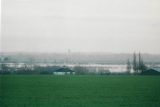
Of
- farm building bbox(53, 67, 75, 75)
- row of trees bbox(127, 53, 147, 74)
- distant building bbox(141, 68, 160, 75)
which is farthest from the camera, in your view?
farm building bbox(53, 67, 75, 75)

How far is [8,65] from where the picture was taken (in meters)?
5.40

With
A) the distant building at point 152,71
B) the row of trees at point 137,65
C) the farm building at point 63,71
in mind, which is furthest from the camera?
the farm building at point 63,71

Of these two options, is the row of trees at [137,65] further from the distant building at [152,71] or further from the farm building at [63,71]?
the farm building at [63,71]

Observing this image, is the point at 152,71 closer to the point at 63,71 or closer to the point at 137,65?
the point at 137,65

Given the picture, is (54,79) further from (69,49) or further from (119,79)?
(69,49)

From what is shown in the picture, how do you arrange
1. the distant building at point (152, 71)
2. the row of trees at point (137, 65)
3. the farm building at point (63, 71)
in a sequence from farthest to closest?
the farm building at point (63, 71) < the distant building at point (152, 71) < the row of trees at point (137, 65)

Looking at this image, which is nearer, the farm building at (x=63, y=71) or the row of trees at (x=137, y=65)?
the row of trees at (x=137, y=65)

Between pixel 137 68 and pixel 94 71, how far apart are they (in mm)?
1380

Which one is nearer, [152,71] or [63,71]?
[152,71]

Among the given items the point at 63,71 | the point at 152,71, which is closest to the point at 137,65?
the point at 152,71

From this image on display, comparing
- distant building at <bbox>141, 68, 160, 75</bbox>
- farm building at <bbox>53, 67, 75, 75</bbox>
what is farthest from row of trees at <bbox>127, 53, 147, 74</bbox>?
farm building at <bbox>53, 67, 75, 75</bbox>

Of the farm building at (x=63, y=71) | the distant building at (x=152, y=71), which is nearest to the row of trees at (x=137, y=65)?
the distant building at (x=152, y=71)

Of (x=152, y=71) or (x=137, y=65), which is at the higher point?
(x=137, y=65)

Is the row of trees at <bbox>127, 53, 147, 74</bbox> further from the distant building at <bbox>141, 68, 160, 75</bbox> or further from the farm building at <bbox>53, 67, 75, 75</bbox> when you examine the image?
the farm building at <bbox>53, 67, 75, 75</bbox>
